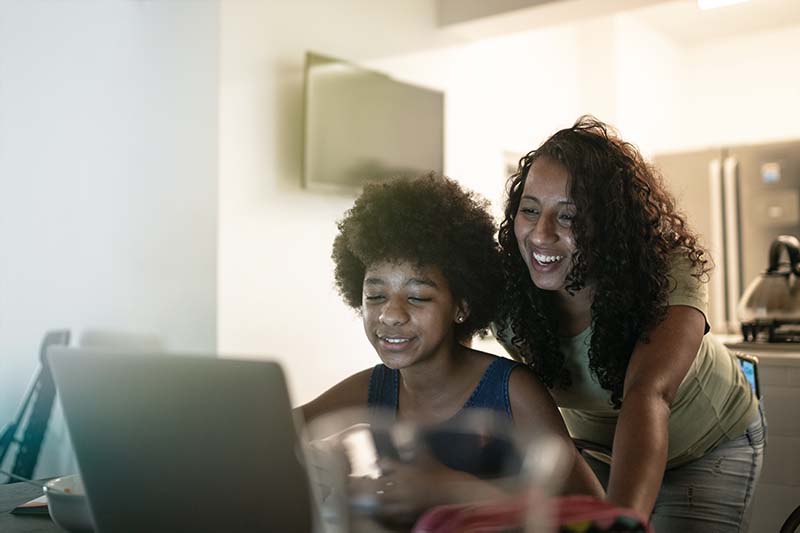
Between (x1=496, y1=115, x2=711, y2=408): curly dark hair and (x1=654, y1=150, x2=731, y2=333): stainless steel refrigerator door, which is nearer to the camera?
(x1=496, y1=115, x2=711, y2=408): curly dark hair

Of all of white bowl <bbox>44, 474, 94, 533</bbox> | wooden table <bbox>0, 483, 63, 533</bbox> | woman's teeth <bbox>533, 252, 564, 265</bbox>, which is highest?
woman's teeth <bbox>533, 252, 564, 265</bbox>

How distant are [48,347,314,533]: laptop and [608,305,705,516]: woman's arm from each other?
0.55 metres

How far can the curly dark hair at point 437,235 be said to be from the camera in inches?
58.2

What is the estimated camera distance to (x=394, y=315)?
142 centimetres

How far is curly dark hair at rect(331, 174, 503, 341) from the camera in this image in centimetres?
148

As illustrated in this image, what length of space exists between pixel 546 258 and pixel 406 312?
10.2 inches

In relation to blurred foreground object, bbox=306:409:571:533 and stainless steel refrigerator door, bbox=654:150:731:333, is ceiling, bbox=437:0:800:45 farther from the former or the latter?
blurred foreground object, bbox=306:409:571:533

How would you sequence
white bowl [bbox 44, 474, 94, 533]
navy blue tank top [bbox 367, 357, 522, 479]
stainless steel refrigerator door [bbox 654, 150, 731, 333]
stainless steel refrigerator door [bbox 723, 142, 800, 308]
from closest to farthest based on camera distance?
navy blue tank top [bbox 367, 357, 522, 479]
white bowl [bbox 44, 474, 94, 533]
stainless steel refrigerator door [bbox 723, 142, 800, 308]
stainless steel refrigerator door [bbox 654, 150, 731, 333]

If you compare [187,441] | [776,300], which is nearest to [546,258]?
[187,441]

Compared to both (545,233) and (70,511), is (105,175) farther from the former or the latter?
(70,511)

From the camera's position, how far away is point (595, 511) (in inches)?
28.0

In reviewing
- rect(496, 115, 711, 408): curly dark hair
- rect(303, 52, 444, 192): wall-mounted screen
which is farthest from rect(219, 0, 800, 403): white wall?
rect(496, 115, 711, 408): curly dark hair

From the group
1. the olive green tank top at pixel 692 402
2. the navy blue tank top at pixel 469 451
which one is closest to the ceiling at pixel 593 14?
the olive green tank top at pixel 692 402

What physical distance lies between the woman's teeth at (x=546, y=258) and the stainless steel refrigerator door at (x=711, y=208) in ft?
12.3
